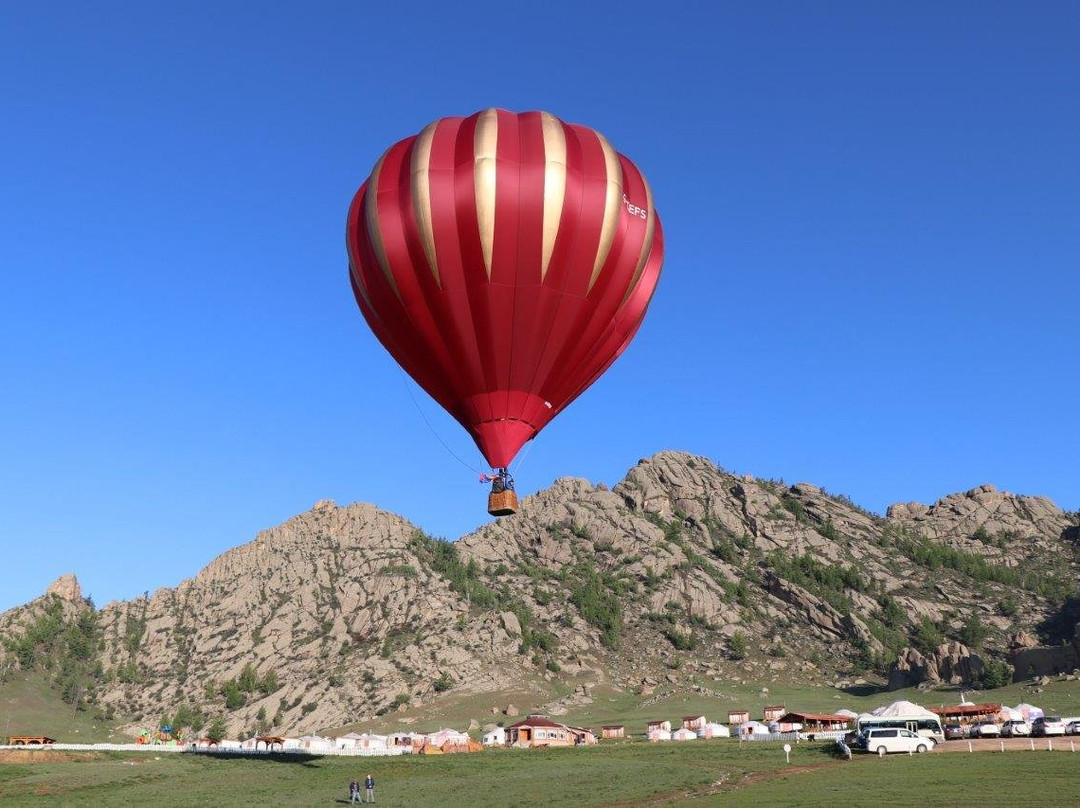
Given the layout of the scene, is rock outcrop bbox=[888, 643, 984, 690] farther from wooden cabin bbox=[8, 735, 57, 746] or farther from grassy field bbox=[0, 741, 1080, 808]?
wooden cabin bbox=[8, 735, 57, 746]

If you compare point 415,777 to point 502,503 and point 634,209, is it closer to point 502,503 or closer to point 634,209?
point 502,503

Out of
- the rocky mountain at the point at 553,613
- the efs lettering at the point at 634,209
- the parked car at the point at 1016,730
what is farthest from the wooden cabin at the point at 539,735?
the efs lettering at the point at 634,209

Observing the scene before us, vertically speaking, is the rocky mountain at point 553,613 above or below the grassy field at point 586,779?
above

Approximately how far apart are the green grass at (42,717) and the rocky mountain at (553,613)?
19.0 feet

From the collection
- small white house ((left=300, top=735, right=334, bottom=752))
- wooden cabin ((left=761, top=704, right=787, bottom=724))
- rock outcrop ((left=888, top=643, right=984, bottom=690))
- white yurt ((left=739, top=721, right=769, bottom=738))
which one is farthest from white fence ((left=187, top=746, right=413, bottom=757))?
rock outcrop ((left=888, top=643, right=984, bottom=690))

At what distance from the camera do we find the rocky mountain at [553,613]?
138 m

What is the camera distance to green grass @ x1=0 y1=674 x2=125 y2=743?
137 m

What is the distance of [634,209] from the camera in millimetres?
41656

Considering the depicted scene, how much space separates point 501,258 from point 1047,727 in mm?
45088

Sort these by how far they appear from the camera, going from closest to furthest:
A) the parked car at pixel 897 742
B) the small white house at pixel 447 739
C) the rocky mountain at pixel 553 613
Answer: the parked car at pixel 897 742 < the small white house at pixel 447 739 < the rocky mountain at pixel 553 613

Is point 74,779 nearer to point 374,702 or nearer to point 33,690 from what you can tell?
point 374,702

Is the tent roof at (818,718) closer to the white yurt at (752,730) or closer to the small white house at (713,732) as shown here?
the small white house at (713,732)

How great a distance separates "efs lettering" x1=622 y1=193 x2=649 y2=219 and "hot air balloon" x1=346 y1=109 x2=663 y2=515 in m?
0.06

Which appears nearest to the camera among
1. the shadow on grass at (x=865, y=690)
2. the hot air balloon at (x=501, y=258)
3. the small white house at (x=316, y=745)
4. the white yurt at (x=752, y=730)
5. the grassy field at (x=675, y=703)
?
the hot air balloon at (x=501, y=258)
